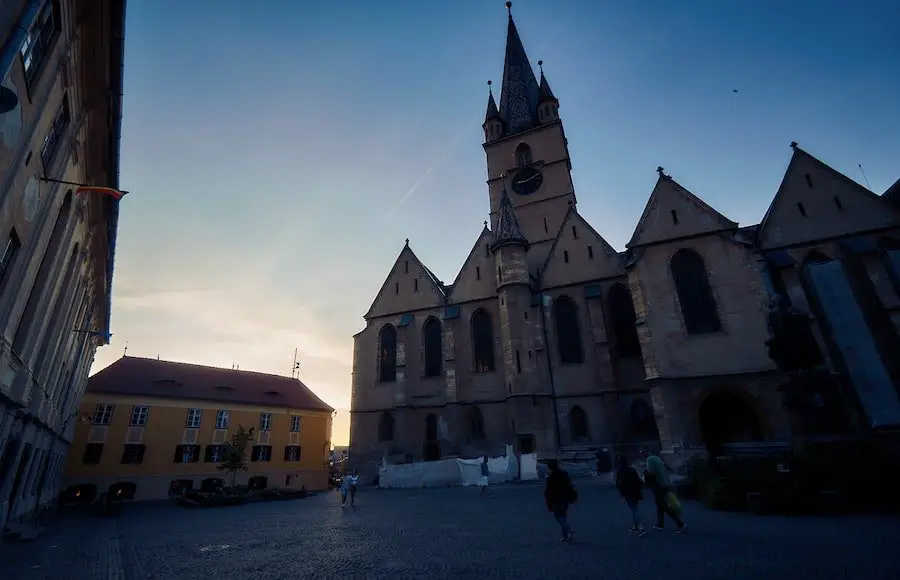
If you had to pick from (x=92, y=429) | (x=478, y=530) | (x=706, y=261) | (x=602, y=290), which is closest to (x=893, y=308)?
Result: (x=706, y=261)

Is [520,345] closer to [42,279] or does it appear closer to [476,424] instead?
[476,424]

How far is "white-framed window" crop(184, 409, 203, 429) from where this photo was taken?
3152 centimetres

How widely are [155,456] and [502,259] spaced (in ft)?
92.9

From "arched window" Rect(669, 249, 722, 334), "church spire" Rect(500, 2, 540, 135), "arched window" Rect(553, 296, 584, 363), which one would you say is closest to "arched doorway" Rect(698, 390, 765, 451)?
"arched window" Rect(669, 249, 722, 334)

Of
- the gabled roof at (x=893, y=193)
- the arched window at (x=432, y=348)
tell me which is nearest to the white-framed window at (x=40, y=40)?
the arched window at (x=432, y=348)

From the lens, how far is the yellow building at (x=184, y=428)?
28.1 metres

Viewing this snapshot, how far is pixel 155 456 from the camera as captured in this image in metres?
29.4

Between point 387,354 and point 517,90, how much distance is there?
108ft

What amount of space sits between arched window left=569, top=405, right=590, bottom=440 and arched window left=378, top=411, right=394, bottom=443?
12.7 metres

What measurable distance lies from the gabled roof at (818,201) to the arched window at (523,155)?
20.8 meters

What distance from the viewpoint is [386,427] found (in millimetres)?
30031

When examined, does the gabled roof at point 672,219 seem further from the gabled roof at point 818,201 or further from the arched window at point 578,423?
the arched window at point 578,423

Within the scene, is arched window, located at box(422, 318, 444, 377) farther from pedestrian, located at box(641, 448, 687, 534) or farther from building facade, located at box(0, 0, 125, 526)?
pedestrian, located at box(641, 448, 687, 534)

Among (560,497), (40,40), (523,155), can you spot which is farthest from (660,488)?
(523,155)
